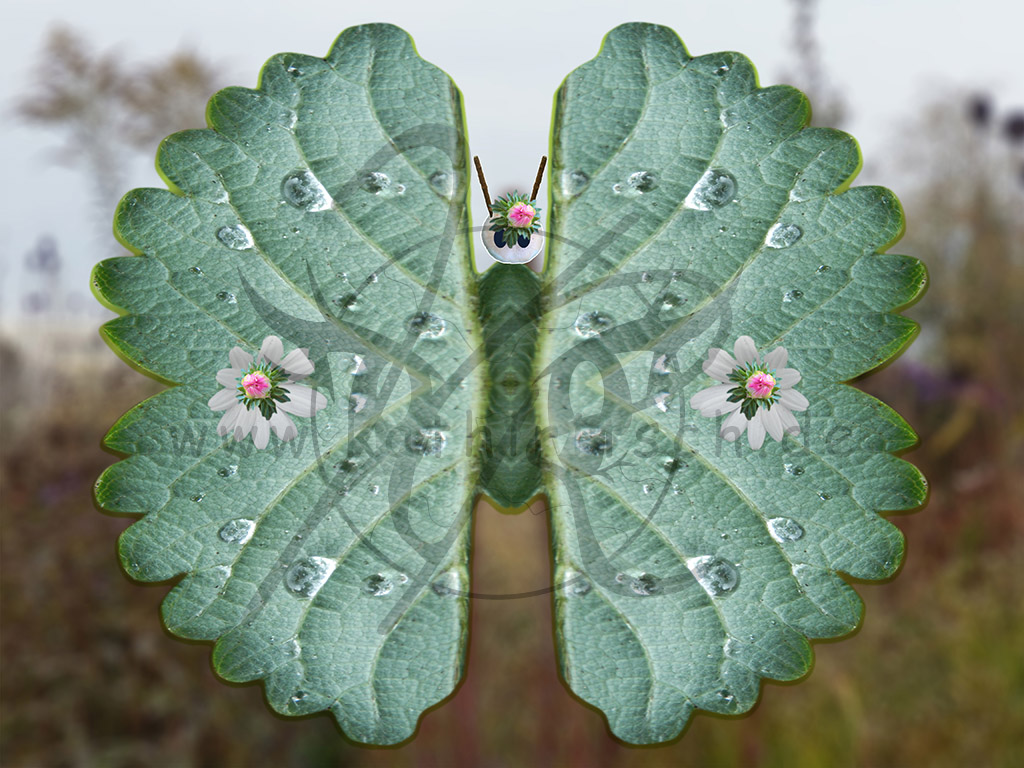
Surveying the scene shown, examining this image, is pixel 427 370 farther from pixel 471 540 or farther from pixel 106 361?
pixel 106 361

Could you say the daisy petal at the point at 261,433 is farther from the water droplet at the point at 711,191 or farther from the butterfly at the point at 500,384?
the water droplet at the point at 711,191

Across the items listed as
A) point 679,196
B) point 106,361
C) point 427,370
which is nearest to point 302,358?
point 427,370

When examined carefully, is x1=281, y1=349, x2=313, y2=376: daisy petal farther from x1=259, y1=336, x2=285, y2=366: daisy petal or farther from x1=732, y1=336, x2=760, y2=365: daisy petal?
x1=732, y1=336, x2=760, y2=365: daisy petal

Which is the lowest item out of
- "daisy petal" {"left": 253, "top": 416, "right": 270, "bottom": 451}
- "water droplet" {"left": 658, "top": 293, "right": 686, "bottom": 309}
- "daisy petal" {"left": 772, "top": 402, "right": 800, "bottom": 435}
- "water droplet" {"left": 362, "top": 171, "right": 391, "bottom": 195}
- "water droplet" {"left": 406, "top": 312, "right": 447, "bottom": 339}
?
"daisy petal" {"left": 253, "top": 416, "right": 270, "bottom": 451}

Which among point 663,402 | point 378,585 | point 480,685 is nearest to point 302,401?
point 378,585

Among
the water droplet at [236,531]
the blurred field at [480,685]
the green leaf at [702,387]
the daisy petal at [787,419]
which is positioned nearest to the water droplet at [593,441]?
the green leaf at [702,387]

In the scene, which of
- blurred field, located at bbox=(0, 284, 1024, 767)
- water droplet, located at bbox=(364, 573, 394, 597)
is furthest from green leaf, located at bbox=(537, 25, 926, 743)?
blurred field, located at bbox=(0, 284, 1024, 767)
